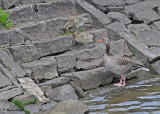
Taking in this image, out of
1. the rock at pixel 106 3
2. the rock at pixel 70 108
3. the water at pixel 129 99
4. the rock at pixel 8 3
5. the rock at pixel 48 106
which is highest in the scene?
the rock at pixel 8 3

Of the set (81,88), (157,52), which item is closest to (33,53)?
(81,88)

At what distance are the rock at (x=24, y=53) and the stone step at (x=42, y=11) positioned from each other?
1.63 meters

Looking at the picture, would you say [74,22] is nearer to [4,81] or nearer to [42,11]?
[42,11]

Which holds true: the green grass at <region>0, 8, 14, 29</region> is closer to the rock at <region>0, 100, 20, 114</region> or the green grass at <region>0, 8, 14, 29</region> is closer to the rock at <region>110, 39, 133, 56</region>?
the rock at <region>110, 39, 133, 56</region>

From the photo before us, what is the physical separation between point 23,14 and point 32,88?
3.79 meters

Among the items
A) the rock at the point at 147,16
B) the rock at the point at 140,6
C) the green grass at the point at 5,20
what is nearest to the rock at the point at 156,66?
the rock at the point at 147,16

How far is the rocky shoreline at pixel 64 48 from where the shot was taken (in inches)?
382

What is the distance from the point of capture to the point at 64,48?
12.0 m

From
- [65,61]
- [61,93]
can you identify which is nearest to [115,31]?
[65,61]

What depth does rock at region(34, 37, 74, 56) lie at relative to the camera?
1157cm

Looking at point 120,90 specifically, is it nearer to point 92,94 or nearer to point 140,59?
point 92,94

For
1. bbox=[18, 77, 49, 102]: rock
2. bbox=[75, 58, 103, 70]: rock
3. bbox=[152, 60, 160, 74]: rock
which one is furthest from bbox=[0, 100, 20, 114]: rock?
bbox=[152, 60, 160, 74]: rock

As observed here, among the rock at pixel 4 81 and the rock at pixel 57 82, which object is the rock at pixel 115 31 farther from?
the rock at pixel 4 81

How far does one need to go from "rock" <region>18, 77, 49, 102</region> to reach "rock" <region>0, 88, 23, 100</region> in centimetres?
35
